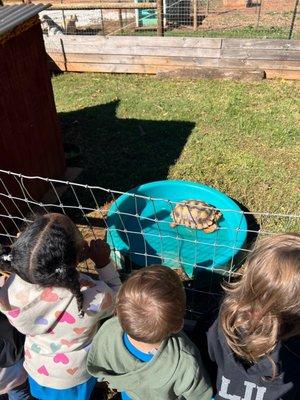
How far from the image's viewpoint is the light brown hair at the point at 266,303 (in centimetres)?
156

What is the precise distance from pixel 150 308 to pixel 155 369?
31 cm

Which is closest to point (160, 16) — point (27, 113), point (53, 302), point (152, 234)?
point (27, 113)

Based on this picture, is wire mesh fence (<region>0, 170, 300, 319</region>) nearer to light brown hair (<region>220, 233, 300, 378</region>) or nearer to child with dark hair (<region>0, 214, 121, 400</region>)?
child with dark hair (<region>0, 214, 121, 400</region>)

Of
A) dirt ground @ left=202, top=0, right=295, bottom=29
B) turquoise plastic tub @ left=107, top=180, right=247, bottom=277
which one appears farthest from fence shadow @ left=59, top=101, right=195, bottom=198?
dirt ground @ left=202, top=0, right=295, bottom=29

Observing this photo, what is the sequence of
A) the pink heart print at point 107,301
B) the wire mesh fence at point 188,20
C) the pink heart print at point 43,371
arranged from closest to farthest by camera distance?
the pink heart print at point 107,301
the pink heart print at point 43,371
the wire mesh fence at point 188,20

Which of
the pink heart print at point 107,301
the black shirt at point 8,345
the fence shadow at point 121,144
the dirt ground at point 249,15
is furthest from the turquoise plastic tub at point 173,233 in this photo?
the dirt ground at point 249,15

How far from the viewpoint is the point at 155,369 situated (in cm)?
172

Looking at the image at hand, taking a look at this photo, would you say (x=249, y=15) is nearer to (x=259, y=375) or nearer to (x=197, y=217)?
(x=197, y=217)

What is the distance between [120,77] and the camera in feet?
26.0

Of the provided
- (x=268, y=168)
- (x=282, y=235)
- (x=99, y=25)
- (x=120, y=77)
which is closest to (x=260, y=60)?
(x=120, y=77)

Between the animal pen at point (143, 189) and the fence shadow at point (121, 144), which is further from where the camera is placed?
the fence shadow at point (121, 144)

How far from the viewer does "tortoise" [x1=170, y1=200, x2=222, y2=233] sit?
3973 mm

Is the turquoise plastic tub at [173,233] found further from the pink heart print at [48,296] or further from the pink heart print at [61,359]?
the pink heart print at [48,296]

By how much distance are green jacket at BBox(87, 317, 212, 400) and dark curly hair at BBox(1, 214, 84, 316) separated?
237 mm
